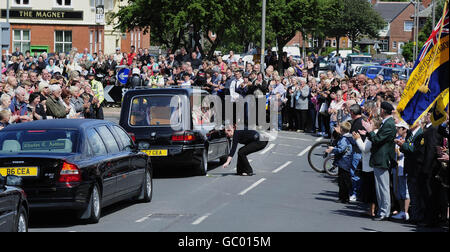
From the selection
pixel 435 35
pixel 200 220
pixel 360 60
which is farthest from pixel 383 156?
pixel 360 60

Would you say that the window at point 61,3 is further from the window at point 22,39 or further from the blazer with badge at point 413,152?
the blazer with badge at point 413,152

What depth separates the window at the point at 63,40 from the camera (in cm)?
7300

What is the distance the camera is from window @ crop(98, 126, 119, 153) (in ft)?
46.5

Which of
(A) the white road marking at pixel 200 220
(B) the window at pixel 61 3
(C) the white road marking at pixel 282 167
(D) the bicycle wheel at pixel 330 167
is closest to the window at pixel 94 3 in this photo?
(B) the window at pixel 61 3

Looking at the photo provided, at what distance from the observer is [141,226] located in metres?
13.0

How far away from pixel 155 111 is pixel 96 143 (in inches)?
233

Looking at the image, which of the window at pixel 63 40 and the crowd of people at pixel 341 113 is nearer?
the crowd of people at pixel 341 113

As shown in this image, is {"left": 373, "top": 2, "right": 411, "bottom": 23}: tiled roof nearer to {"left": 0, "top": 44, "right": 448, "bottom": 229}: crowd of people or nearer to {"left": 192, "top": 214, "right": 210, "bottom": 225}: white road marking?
{"left": 0, "top": 44, "right": 448, "bottom": 229}: crowd of people

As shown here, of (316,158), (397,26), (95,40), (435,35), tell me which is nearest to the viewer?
(435,35)

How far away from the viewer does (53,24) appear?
72500mm

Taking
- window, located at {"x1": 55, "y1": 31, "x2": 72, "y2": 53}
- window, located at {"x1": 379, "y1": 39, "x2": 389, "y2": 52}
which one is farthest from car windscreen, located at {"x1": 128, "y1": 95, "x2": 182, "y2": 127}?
window, located at {"x1": 379, "y1": 39, "x2": 389, "y2": 52}

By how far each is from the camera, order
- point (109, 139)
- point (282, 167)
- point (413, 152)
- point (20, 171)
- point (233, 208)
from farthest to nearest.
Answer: point (282, 167) → point (233, 208) → point (109, 139) → point (413, 152) → point (20, 171)

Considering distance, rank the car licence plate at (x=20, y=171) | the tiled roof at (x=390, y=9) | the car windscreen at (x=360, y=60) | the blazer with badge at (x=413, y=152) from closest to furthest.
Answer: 1. the car licence plate at (x=20, y=171)
2. the blazer with badge at (x=413, y=152)
3. the car windscreen at (x=360, y=60)
4. the tiled roof at (x=390, y=9)

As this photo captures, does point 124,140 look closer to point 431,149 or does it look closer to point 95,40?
point 431,149
